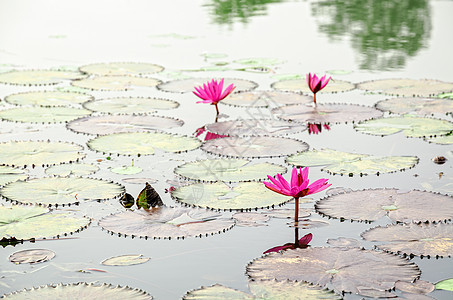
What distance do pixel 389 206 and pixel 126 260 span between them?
1152mm

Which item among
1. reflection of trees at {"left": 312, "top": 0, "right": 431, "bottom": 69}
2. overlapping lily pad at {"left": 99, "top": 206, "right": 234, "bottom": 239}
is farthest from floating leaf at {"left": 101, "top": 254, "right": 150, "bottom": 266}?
reflection of trees at {"left": 312, "top": 0, "right": 431, "bottom": 69}

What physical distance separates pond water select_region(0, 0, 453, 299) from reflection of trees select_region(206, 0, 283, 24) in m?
0.03

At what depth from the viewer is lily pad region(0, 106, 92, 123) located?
4441 millimetres

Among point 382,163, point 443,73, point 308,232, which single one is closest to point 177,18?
point 443,73

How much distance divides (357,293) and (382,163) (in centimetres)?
148

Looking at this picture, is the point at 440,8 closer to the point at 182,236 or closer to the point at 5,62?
the point at 5,62

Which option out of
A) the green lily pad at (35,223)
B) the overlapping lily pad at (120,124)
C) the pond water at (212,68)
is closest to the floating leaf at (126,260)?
the pond water at (212,68)

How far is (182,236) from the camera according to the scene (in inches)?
104

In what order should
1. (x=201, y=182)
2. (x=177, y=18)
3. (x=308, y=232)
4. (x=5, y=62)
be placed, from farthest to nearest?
(x=177, y=18), (x=5, y=62), (x=201, y=182), (x=308, y=232)

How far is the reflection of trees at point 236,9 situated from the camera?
9508mm

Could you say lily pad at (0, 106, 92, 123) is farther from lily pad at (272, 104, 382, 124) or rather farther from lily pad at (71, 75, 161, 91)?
lily pad at (272, 104, 382, 124)

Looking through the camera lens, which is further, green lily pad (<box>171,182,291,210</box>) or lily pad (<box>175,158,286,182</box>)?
lily pad (<box>175,158,286,182</box>)

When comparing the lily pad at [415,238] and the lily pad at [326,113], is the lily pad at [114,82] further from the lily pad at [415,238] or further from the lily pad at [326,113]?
the lily pad at [415,238]

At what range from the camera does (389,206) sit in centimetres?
297
